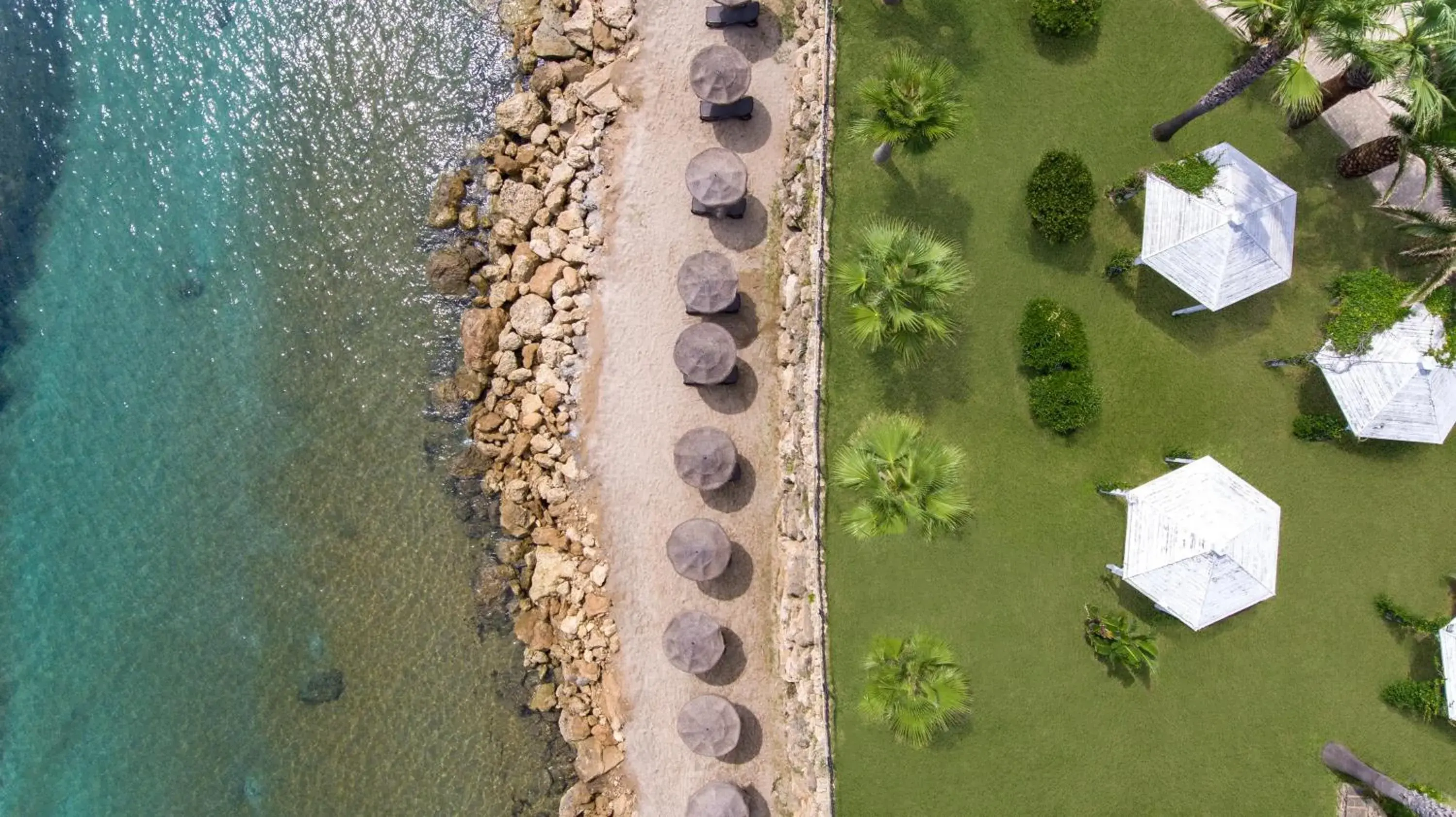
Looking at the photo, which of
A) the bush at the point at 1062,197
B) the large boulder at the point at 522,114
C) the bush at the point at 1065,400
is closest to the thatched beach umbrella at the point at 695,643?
the bush at the point at 1065,400

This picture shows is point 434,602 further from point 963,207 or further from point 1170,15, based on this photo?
point 1170,15

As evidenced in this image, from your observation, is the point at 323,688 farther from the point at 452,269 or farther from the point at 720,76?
the point at 720,76

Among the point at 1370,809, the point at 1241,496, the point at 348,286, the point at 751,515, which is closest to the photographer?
the point at 1241,496

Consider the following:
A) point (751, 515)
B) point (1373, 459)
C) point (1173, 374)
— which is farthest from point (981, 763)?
point (1373, 459)

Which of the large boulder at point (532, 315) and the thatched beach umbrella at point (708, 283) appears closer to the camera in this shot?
the thatched beach umbrella at point (708, 283)

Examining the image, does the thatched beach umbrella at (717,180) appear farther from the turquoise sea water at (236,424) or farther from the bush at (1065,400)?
the bush at (1065,400)

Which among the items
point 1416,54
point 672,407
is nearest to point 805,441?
point 672,407

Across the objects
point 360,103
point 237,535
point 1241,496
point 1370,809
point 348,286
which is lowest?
point 1370,809
